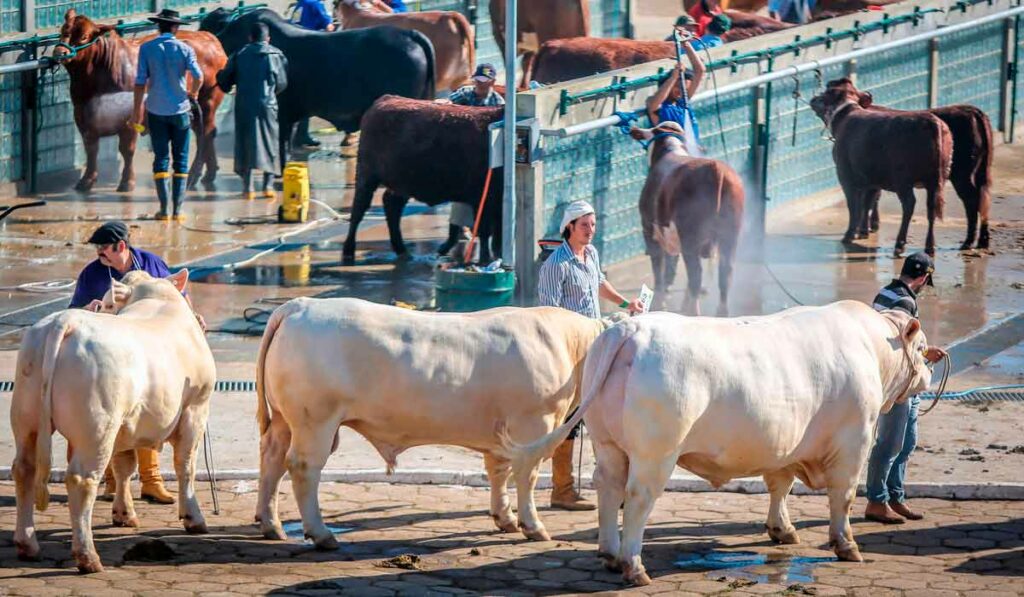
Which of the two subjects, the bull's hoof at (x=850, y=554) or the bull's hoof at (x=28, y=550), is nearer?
the bull's hoof at (x=28, y=550)

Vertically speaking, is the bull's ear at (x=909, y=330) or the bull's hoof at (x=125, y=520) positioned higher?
the bull's ear at (x=909, y=330)

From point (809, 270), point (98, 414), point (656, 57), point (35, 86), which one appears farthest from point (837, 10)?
point (98, 414)

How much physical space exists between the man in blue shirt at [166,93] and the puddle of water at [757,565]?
995 centimetres

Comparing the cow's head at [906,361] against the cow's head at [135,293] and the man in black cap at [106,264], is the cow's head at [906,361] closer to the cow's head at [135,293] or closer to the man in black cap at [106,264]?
the cow's head at [135,293]

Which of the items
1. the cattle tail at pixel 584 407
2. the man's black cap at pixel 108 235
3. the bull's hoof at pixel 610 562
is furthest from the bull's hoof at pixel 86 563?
the bull's hoof at pixel 610 562

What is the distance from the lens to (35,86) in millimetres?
19188

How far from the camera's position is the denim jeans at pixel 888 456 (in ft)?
33.1

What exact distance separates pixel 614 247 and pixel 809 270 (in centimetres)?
192

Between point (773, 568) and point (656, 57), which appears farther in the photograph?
point (656, 57)

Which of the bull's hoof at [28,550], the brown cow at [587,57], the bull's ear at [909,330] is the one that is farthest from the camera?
the brown cow at [587,57]

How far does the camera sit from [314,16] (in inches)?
888

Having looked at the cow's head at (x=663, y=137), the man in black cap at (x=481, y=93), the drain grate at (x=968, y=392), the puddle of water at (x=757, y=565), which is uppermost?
the man in black cap at (x=481, y=93)

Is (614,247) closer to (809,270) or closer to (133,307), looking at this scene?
(809,270)

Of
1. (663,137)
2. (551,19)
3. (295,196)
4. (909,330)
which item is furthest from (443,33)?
(909,330)
